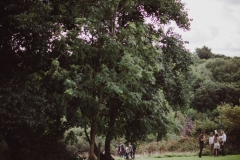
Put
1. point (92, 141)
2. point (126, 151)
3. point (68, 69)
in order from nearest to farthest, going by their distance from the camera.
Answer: point (68, 69)
point (92, 141)
point (126, 151)

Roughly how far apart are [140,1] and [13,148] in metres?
11.4

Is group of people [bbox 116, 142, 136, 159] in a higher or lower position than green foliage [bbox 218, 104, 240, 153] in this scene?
lower

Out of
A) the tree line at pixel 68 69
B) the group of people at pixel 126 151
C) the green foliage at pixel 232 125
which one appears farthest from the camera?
the group of people at pixel 126 151

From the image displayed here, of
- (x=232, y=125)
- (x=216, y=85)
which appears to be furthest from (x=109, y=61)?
(x=216, y=85)

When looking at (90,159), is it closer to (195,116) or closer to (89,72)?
(89,72)

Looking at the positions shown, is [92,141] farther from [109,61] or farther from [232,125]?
[232,125]

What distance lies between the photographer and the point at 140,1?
54.2ft

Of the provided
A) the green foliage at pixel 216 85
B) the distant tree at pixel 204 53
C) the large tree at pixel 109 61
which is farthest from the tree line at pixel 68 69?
the distant tree at pixel 204 53

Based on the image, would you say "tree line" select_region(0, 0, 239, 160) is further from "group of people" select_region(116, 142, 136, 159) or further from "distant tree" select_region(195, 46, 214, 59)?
"distant tree" select_region(195, 46, 214, 59)

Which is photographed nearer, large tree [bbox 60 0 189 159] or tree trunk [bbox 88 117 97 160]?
large tree [bbox 60 0 189 159]

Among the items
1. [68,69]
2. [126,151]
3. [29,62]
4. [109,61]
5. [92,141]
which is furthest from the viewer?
[126,151]

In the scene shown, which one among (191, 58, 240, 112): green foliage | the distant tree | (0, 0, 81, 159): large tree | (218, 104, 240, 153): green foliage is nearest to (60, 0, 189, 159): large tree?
(0, 0, 81, 159): large tree

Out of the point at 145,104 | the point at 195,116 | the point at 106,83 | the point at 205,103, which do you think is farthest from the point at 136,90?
the point at 205,103

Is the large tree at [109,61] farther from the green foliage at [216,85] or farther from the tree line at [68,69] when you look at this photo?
the green foliage at [216,85]
